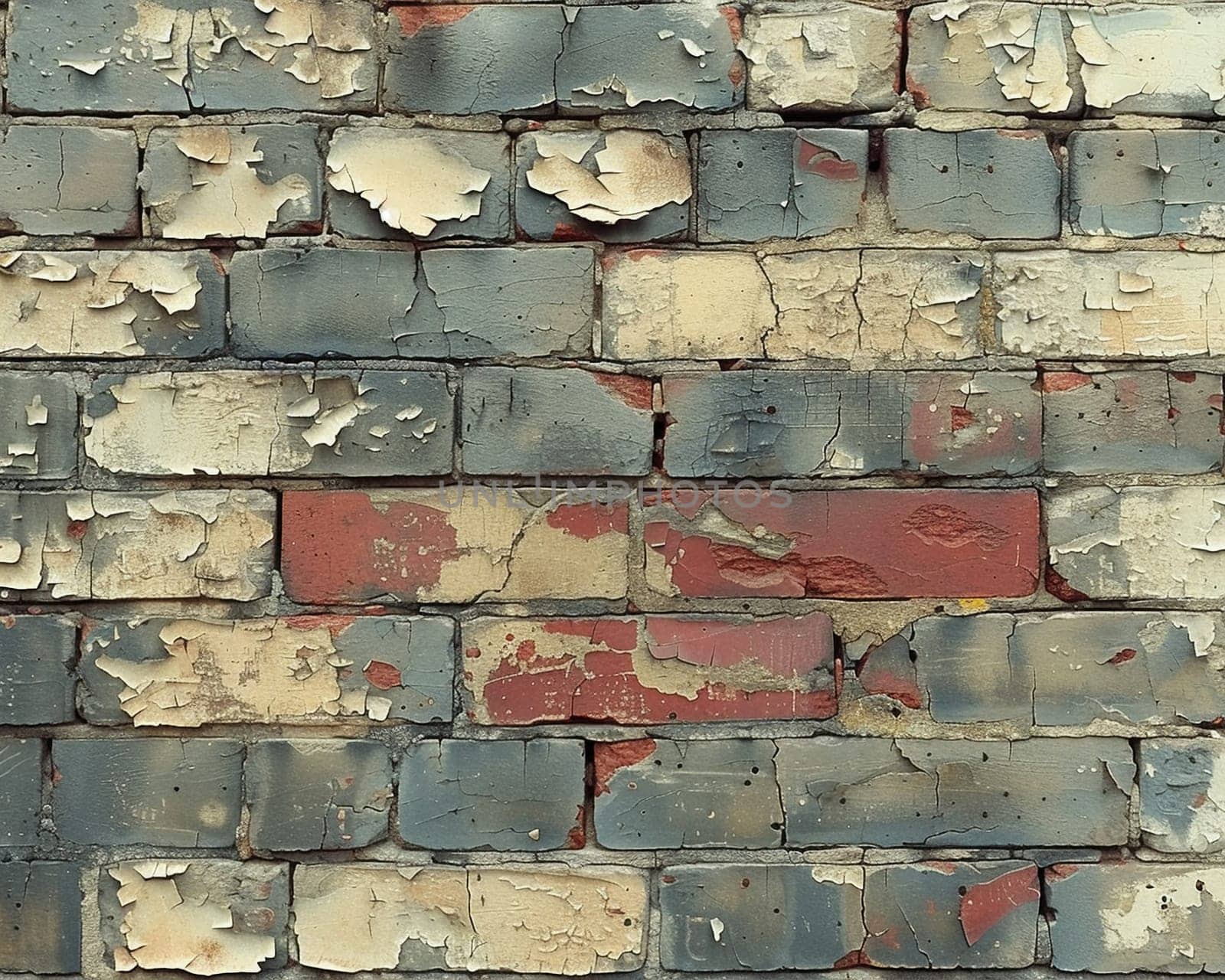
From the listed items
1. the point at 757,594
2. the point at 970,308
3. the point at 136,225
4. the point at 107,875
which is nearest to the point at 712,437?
the point at 757,594

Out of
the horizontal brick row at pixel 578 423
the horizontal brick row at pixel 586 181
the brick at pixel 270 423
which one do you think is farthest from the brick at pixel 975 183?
the brick at pixel 270 423

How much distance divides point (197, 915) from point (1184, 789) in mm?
972

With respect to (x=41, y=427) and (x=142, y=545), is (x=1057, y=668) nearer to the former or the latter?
(x=142, y=545)

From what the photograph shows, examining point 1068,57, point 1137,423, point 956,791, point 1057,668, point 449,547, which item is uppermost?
point 1068,57

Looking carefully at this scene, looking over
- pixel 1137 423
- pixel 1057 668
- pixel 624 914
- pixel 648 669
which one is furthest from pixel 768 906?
pixel 1137 423

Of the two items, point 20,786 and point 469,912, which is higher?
point 20,786

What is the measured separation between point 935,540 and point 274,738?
2.22ft

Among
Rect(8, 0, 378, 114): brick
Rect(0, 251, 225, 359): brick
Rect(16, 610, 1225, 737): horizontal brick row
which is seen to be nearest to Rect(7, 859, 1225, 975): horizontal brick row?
Rect(16, 610, 1225, 737): horizontal brick row

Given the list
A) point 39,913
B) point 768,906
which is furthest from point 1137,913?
point 39,913

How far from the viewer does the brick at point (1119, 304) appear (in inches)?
37.2

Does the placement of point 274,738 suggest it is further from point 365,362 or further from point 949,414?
point 949,414

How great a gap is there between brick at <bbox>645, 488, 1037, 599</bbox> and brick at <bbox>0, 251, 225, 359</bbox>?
1.58ft

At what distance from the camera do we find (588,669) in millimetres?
949

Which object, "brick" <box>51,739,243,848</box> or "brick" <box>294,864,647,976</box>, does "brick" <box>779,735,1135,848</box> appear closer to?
"brick" <box>294,864,647,976</box>
